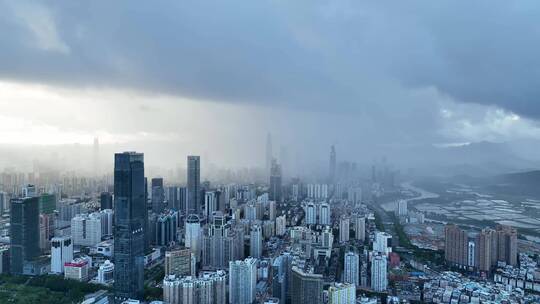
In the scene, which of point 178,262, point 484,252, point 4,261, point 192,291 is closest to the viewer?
point 192,291

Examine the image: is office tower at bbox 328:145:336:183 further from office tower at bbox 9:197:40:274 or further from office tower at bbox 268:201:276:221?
office tower at bbox 9:197:40:274

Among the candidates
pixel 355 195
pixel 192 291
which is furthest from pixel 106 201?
pixel 355 195

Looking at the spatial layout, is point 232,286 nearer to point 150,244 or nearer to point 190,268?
point 190,268

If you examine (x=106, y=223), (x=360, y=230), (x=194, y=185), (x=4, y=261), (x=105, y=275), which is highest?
(x=194, y=185)

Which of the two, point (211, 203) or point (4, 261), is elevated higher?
point (211, 203)

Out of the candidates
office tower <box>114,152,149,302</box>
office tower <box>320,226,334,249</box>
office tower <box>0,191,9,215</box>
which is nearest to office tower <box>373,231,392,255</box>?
office tower <box>320,226,334,249</box>

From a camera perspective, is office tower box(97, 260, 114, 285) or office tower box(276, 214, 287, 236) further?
office tower box(276, 214, 287, 236)

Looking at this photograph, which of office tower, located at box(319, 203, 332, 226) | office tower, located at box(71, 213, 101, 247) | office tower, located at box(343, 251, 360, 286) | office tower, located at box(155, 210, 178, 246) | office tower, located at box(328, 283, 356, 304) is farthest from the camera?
office tower, located at box(319, 203, 332, 226)

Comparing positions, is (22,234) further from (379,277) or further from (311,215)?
(311,215)
